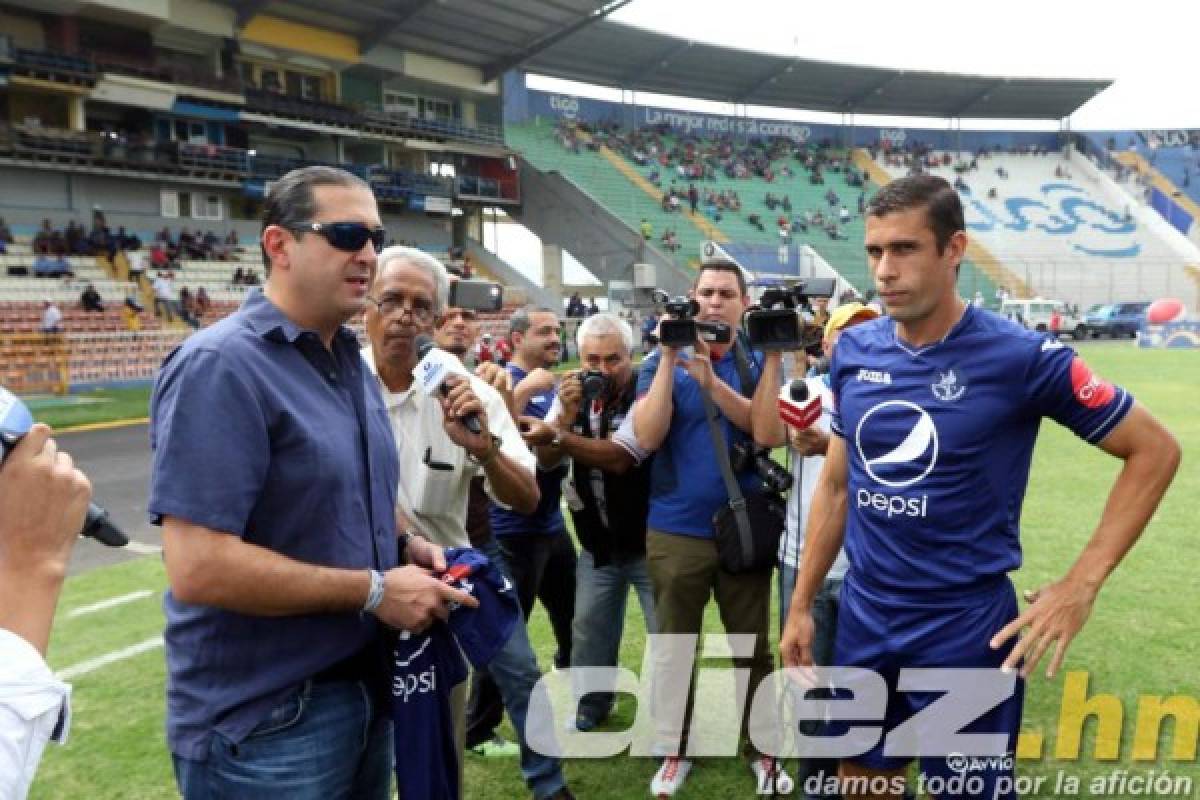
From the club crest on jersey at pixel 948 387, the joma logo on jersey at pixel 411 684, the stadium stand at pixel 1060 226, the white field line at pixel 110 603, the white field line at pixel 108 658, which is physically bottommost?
the white field line at pixel 110 603

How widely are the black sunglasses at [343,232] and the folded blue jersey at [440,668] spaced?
33.2 inches

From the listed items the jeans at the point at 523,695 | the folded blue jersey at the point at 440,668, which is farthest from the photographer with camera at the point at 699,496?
the folded blue jersey at the point at 440,668

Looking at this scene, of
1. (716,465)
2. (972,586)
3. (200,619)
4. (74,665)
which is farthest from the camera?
(74,665)

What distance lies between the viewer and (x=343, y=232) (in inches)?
77.5

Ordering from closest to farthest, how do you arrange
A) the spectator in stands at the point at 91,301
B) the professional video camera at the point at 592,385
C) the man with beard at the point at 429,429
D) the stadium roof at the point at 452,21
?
the man with beard at the point at 429,429 → the professional video camera at the point at 592,385 → the spectator in stands at the point at 91,301 → the stadium roof at the point at 452,21

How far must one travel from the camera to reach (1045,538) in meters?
7.11

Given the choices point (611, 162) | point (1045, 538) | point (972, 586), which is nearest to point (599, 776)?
point (972, 586)

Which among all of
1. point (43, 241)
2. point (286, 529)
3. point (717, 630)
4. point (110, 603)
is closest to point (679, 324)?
point (286, 529)

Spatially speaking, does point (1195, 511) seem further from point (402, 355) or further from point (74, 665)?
point (74, 665)

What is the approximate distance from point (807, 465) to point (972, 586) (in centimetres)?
131

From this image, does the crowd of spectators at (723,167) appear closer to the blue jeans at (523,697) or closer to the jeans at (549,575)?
the jeans at (549,575)

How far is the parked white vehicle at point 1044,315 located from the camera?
3478 cm

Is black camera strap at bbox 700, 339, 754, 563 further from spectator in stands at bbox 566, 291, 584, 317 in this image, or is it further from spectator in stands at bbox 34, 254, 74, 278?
spectator in stands at bbox 566, 291, 584, 317

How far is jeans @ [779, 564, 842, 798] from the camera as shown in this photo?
3.19 metres
